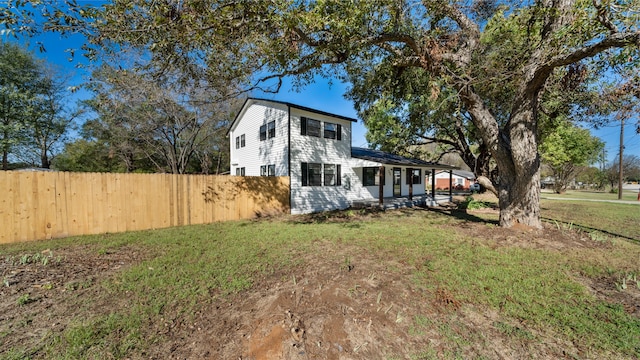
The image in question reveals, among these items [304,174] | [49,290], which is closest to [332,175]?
[304,174]

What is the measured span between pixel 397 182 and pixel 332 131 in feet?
24.0

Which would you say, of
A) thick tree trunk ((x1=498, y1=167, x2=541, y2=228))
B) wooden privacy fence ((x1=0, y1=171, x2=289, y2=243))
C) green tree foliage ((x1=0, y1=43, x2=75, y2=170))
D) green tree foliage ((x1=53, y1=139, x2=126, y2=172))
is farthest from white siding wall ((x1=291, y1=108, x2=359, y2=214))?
green tree foliage ((x1=53, y1=139, x2=126, y2=172))

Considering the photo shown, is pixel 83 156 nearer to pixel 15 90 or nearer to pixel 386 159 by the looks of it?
pixel 15 90

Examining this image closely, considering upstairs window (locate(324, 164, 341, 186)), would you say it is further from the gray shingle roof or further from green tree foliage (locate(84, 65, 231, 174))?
green tree foliage (locate(84, 65, 231, 174))

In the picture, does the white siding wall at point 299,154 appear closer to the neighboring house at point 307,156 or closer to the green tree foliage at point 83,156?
the neighboring house at point 307,156

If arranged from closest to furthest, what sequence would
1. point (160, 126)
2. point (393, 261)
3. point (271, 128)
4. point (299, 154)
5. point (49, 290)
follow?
point (49, 290)
point (393, 261)
point (299, 154)
point (271, 128)
point (160, 126)

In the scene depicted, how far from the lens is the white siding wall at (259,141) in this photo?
12320 millimetres

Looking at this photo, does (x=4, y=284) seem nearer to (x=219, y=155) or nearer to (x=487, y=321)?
(x=487, y=321)

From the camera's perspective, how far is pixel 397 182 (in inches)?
717

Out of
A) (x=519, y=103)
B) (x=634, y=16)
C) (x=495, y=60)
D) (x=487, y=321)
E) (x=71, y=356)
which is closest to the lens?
(x=71, y=356)

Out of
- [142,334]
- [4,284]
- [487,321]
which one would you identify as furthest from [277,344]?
[4,284]

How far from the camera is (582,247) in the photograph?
240 inches

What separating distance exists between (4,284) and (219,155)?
83.3 ft

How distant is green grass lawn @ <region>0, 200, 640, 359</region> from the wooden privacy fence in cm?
69
